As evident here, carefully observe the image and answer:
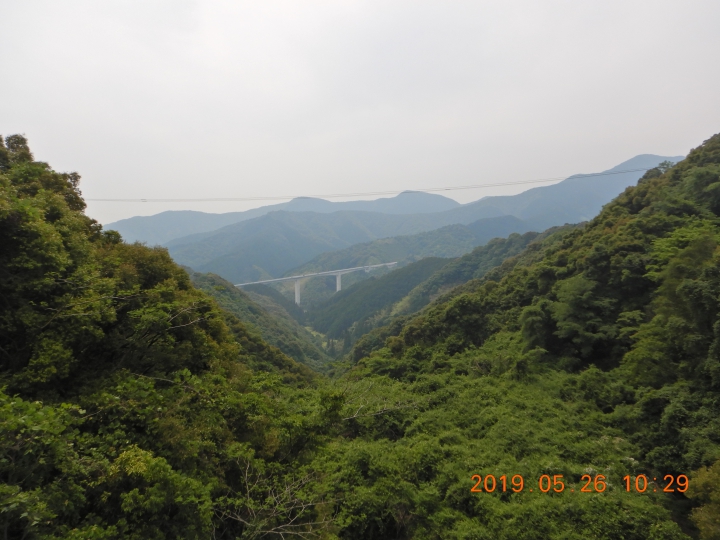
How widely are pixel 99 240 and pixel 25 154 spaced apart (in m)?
6.08

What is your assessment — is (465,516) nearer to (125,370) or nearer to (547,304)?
(125,370)

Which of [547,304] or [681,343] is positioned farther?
[547,304]

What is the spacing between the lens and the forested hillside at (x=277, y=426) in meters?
4.91

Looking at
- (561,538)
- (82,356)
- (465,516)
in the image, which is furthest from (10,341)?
(561,538)

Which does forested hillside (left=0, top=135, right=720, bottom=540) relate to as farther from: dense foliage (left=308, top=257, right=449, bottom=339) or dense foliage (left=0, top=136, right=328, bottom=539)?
dense foliage (left=308, top=257, right=449, bottom=339)

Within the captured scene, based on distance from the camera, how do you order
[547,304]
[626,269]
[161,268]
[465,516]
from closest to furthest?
[465,516], [161,268], [626,269], [547,304]

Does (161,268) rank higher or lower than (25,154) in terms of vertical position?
lower

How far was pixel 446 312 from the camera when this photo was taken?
2252 cm

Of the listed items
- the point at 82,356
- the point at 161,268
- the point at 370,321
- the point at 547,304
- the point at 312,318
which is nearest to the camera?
the point at 82,356

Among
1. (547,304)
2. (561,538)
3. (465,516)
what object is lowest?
(465,516)
